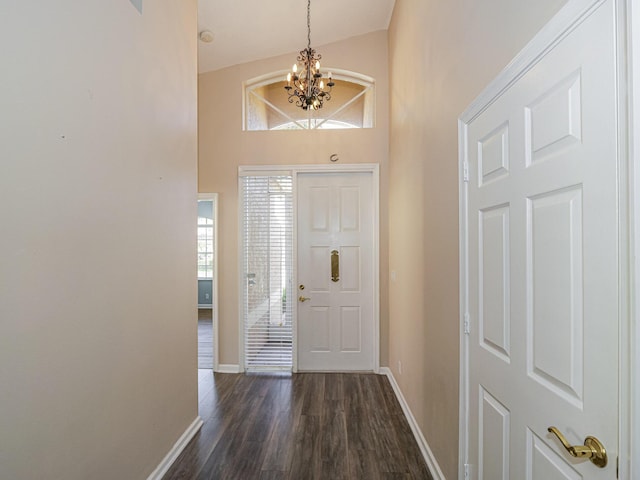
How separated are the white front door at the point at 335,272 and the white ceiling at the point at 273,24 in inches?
58.6

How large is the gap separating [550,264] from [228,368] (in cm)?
359

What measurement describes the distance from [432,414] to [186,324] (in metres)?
1.82

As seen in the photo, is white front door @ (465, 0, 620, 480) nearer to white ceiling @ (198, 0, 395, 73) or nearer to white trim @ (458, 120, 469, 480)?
white trim @ (458, 120, 469, 480)

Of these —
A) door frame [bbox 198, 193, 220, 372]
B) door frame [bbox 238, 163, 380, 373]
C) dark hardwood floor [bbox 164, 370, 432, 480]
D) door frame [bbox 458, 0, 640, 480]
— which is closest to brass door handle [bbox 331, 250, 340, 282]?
door frame [bbox 238, 163, 380, 373]

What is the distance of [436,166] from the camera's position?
2.05 meters

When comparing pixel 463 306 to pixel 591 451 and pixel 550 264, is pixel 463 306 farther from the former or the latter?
pixel 591 451

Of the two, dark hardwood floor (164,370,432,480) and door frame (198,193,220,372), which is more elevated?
door frame (198,193,220,372)

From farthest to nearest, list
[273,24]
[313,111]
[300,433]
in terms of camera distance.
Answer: [313,111] < [273,24] < [300,433]

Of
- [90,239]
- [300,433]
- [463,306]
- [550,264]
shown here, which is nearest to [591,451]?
[550,264]

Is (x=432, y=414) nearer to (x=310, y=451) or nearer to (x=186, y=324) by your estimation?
(x=310, y=451)

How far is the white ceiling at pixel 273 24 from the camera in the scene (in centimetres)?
304

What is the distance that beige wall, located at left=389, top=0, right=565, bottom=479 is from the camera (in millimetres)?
1388

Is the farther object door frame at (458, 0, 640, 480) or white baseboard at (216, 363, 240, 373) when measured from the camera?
white baseboard at (216, 363, 240, 373)

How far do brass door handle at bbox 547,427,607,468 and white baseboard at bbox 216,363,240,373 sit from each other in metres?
3.44
